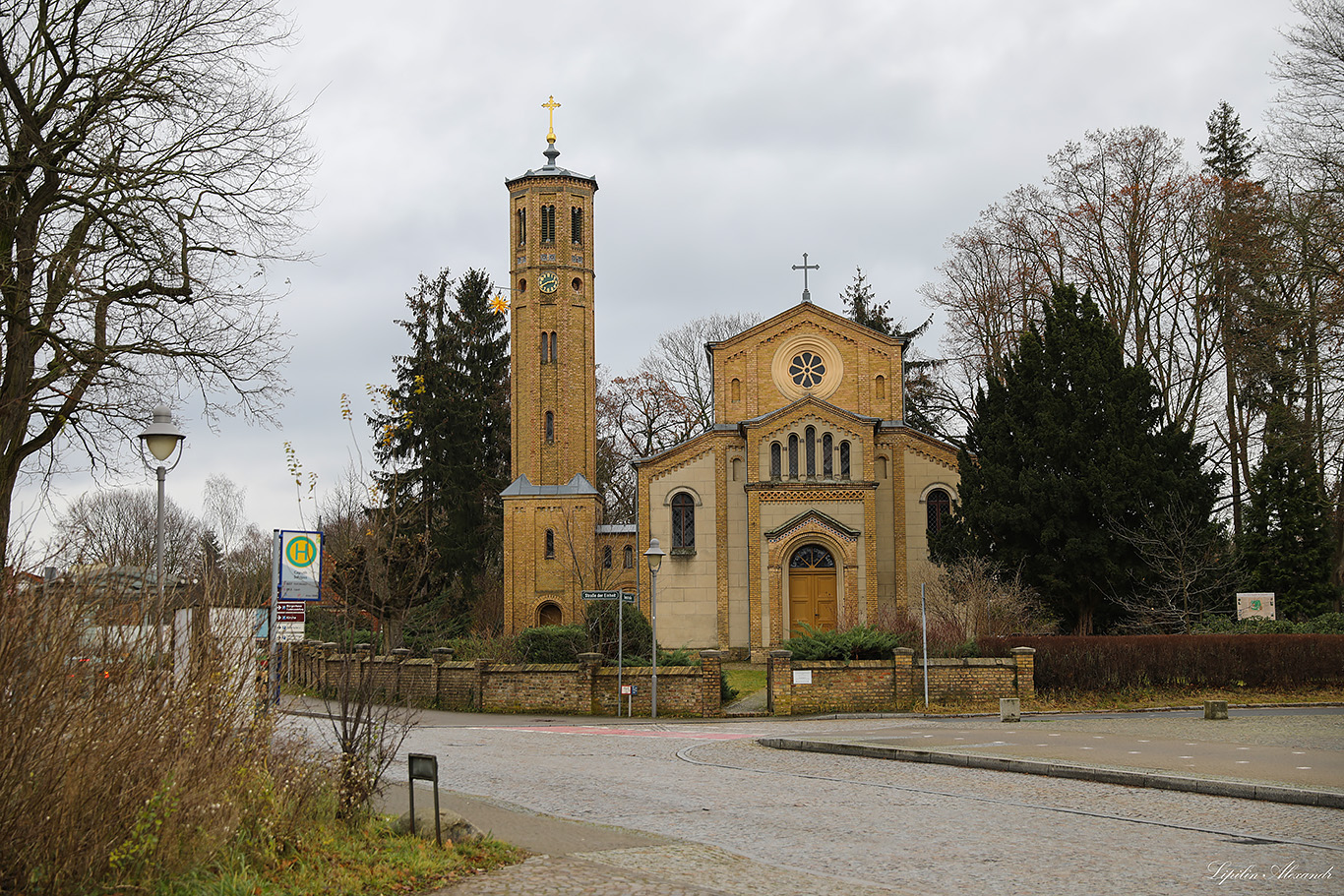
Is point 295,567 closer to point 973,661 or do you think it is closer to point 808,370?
point 973,661

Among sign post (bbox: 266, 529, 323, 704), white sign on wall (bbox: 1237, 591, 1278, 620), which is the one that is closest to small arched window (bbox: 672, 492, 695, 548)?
white sign on wall (bbox: 1237, 591, 1278, 620)

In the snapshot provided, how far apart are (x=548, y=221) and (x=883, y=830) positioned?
40035 millimetres

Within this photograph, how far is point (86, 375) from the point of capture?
15.4m

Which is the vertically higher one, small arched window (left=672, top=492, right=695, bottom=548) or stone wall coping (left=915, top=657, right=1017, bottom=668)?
small arched window (left=672, top=492, right=695, bottom=548)

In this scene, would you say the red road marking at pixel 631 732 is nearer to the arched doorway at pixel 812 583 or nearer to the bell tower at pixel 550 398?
the arched doorway at pixel 812 583

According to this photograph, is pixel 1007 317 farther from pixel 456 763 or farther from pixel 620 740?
pixel 456 763

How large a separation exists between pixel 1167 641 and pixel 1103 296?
59.8 feet

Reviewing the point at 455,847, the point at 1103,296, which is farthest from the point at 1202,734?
the point at 1103,296

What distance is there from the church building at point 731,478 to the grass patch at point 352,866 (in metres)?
28.5

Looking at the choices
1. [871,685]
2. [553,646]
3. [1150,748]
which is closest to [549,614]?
[553,646]

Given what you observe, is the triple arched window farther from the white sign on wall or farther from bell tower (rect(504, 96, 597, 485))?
the white sign on wall

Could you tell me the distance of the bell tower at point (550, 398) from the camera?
45.3m

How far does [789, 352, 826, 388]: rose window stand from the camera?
44.6m

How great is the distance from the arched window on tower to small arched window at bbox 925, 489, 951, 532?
18.0 metres
